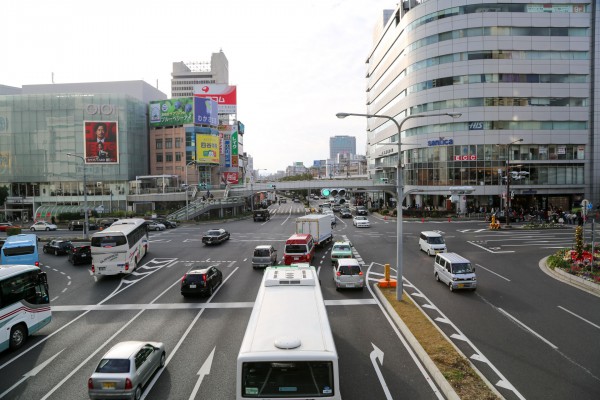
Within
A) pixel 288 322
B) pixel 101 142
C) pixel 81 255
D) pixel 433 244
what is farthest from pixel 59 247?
pixel 101 142

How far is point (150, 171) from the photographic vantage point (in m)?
101

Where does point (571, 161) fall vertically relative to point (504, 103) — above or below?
below

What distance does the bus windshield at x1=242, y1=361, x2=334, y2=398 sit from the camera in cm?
880

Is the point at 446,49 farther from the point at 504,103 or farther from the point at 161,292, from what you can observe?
the point at 161,292

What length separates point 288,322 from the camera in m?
10.6

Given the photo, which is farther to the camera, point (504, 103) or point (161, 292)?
point (504, 103)

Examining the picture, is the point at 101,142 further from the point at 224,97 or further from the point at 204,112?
the point at 224,97

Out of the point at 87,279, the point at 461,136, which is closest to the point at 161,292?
the point at 87,279

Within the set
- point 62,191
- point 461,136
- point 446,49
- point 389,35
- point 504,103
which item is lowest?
point 62,191

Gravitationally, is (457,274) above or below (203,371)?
above

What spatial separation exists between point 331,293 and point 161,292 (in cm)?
1035

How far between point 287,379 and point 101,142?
88.2m

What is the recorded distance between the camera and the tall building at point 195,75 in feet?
629

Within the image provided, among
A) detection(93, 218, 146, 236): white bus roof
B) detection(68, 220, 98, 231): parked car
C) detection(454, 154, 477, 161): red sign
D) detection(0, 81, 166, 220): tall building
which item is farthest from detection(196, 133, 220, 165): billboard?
detection(93, 218, 146, 236): white bus roof
